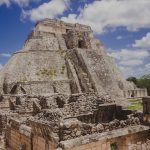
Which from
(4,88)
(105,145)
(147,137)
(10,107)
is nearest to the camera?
(105,145)

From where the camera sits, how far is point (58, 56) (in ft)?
97.0

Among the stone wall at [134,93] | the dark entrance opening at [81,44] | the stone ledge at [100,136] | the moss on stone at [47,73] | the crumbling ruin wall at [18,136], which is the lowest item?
the crumbling ruin wall at [18,136]

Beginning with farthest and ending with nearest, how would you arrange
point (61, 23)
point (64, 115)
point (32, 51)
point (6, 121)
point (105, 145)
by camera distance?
point (61, 23) < point (32, 51) < point (6, 121) < point (64, 115) < point (105, 145)

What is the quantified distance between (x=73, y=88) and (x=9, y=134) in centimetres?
1641

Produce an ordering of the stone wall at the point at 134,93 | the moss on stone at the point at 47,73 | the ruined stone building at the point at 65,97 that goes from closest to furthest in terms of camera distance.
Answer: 1. the ruined stone building at the point at 65,97
2. the moss on stone at the point at 47,73
3. the stone wall at the point at 134,93

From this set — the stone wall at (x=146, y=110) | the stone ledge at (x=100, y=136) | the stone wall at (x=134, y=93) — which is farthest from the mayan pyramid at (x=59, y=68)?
the stone ledge at (x=100, y=136)

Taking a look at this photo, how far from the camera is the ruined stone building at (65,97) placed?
6992 millimetres

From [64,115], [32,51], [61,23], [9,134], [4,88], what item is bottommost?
[9,134]

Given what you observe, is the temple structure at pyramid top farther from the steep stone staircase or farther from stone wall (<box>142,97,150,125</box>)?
stone wall (<box>142,97,150,125</box>)

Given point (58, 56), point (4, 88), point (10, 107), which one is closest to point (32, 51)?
point (58, 56)

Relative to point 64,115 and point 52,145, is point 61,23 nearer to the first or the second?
point 64,115

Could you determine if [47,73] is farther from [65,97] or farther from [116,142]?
[116,142]

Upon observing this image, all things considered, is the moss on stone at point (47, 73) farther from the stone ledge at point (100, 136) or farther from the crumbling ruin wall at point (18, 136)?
the stone ledge at point (100, 136)

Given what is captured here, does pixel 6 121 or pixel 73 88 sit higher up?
pixel 73 88
